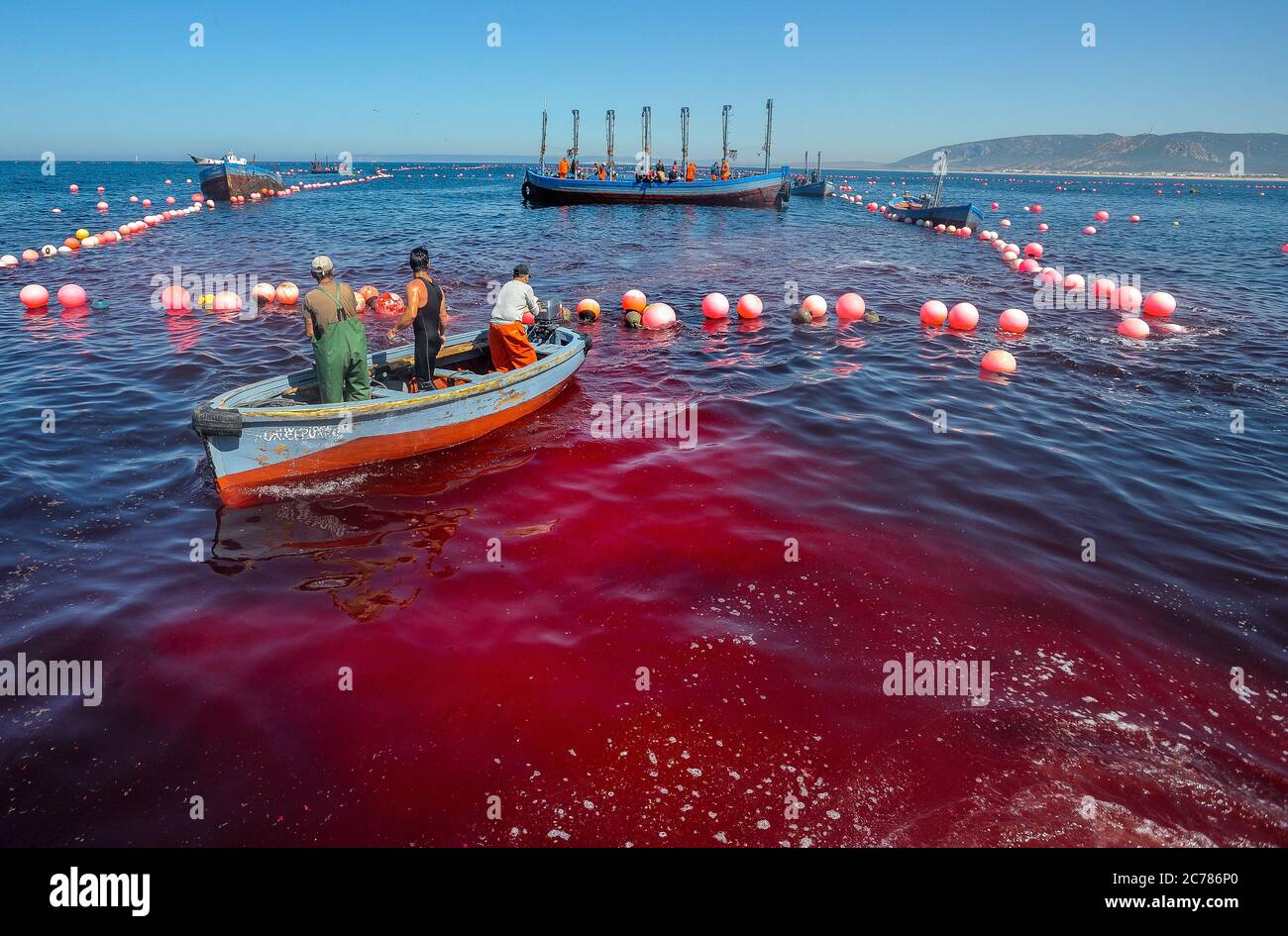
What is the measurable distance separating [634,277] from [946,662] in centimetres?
1839

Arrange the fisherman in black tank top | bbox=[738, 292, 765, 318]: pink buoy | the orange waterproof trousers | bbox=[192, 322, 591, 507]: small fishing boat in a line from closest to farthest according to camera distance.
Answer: bbox=[192, 322, 591, 507]: small fishing boat → the fisherman in black tank top → the orange waterproof trousers → bbox=[738, 292, 765, 318]: pink buoy

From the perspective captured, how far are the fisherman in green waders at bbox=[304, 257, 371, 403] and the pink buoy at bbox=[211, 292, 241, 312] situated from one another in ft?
34.9

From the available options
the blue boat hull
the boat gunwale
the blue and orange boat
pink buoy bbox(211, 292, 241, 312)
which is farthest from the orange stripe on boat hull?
the blue and orange boat

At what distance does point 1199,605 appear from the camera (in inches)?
244

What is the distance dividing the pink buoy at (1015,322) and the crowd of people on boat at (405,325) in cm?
1150

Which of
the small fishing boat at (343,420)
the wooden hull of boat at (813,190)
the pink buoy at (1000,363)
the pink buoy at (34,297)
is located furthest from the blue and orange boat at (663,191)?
the small fishing boat at (343,420)

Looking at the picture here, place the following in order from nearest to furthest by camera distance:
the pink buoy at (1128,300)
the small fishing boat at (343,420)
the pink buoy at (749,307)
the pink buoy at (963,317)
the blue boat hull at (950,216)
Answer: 1. the small fishing boat at (343,420)
2. the pink buoy at (963,317)
3. the pink buoy at (749,307)
4. the pink buoy at (1128,300)
5. the blue boat hull at (950,216)

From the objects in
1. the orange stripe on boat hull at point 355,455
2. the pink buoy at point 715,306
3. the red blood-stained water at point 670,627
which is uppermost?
the pink buoy at point 715,306

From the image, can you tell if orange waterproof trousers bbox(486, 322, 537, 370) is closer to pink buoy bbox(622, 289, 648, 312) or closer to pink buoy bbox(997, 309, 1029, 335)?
pink buoy bbox(622, 289, 648, 312)

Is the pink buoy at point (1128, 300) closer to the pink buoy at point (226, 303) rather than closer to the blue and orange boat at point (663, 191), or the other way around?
the pink buoy at point (226, 303)

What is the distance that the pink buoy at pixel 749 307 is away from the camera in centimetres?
1611

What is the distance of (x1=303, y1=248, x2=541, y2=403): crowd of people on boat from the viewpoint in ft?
24.4
